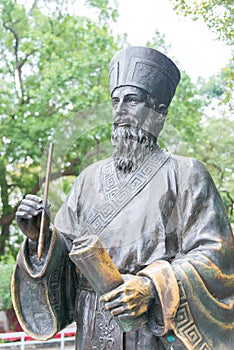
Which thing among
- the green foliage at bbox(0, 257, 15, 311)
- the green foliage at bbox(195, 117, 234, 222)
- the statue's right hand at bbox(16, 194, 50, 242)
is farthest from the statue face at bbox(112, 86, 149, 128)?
the green foliage at bbox(0, 257, 15, 311)

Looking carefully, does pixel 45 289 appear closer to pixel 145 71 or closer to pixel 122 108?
pixel 122 108

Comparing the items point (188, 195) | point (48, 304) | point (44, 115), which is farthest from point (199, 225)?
point (44, 115)

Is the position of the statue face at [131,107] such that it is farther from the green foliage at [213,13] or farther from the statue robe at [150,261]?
the green foliage at [213,13]

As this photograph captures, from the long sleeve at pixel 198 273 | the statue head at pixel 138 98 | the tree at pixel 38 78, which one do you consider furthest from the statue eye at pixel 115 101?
the tree at pixel 38 78

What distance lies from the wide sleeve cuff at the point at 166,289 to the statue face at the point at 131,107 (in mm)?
740

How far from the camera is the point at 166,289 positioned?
229cm

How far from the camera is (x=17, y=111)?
33.0 ft

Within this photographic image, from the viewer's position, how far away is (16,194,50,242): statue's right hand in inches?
101

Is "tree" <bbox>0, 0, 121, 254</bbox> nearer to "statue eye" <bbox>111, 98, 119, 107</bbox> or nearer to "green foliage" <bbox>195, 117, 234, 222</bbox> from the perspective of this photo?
"green foliage" <bbox>195, 117, 234, 222</bbox>

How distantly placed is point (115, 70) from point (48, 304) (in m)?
1.23

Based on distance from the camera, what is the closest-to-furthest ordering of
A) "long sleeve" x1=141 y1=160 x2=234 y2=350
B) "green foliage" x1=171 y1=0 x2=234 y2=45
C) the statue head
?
"long sleeve" x1=141 y1=160 x2=234 y2=350, the statue head, "green foliage" x1=171 y1=0 x2=234 y2=45

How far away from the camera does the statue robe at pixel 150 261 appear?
7.77ft

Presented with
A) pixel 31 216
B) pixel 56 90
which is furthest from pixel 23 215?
pixel 56 90

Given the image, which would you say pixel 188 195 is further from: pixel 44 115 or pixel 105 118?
pixel 44 115
